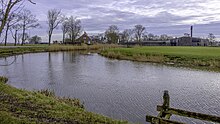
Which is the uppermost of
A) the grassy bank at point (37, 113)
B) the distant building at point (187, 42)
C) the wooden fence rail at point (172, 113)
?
the distant building at point (187, 42)

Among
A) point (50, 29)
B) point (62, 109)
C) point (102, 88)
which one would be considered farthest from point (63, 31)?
point (62, 109)

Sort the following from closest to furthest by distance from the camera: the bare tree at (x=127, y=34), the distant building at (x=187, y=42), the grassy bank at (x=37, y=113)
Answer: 1. the grassy bank at (x=37, y=113)
2. the bare tree at (x=127, y=34)
3. the distant building at (x=187, y=42)

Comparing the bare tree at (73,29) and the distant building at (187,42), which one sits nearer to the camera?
the bare tree at (73,29)

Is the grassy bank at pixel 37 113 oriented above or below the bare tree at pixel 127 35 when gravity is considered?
below

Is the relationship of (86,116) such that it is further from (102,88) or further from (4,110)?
(102,88)

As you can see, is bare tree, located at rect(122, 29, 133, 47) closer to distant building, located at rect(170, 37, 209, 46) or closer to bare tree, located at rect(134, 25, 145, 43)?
bare tree, located at rect(134, 25, 145, 43)

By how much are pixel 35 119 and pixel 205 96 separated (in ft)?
33.7

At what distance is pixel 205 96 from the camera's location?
14.1 meters

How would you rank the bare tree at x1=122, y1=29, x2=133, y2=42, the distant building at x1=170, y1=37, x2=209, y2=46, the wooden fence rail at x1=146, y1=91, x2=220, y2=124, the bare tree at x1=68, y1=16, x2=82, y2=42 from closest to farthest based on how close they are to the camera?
the wooden fence rail at x1=146, y1=91, x2=220, y2=124
the bare tree at x1=68, y1=16, x2=82, y2=42
the bare tree at x1=122, y1=29, x2=133, y2=42
the distant building at x1=170, y1=37, x2=209, y2=46

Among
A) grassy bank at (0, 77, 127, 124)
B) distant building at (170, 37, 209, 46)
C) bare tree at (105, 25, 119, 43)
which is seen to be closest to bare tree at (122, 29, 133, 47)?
bare tree at (105, 25, 119, 43)

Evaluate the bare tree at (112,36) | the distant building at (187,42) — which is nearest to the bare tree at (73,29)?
the bare tree at (112,36)

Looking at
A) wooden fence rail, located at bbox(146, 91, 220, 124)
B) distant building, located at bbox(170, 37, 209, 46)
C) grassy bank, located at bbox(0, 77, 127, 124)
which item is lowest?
grassy bank, located at bbox(0, 77, 127, 124)

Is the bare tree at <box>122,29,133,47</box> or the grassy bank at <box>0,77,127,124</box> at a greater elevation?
the bare tree at <box>122,29,133,47</box>

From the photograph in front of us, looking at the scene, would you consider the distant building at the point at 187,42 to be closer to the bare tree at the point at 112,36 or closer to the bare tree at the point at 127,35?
the bare tree at the point at 127,35
